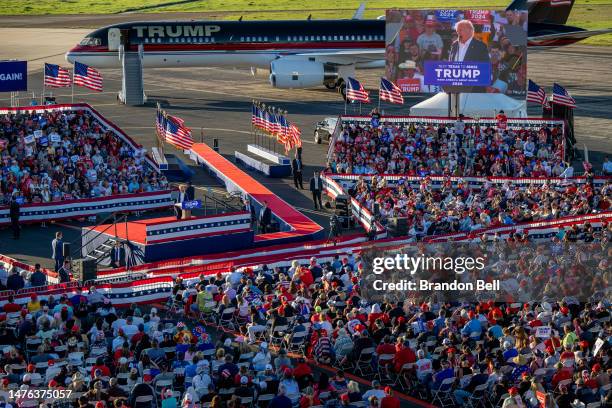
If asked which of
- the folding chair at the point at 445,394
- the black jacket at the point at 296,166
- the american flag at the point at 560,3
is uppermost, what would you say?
the american flag at the point at 560,3

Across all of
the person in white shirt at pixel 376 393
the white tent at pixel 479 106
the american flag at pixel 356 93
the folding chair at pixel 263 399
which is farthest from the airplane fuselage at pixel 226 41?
the person in white shirt at pixel 376 393

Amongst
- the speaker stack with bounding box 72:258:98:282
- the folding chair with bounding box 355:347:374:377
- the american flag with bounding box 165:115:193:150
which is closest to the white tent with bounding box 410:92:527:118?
the american flag with bounding box 165:115:193:150

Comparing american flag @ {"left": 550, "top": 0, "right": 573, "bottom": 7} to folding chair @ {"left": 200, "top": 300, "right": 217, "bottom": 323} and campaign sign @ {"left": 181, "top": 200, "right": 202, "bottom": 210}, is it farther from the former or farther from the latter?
folding chair @ {"left": 200, "top": 300, "right": 217, "bottom": 323}

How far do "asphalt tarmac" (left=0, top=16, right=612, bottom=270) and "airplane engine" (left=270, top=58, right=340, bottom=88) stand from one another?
42.2 inches

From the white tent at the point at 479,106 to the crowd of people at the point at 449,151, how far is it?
13.0 feet

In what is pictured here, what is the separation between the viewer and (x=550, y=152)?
50.5 m

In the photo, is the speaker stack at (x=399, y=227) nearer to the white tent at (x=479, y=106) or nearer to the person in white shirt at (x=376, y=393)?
the person in white shirt at (x=376, y=393)

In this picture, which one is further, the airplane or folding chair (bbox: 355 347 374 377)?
the airplane

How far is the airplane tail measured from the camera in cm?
6994

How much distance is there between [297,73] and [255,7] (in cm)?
6941

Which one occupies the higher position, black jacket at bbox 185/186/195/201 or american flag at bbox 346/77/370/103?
american flag at bbox 346/77/370/103

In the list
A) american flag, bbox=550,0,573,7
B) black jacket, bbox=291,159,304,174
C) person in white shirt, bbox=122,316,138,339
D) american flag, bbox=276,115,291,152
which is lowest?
person in white shirt, bbox=122,316,138,339

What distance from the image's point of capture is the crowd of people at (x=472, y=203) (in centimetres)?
3962

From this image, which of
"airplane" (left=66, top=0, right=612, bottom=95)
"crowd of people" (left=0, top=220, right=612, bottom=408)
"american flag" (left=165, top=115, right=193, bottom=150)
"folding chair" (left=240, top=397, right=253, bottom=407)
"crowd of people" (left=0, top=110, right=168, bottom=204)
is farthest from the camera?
"airplane" (left=66, top=0, right=612, bottom=95)
